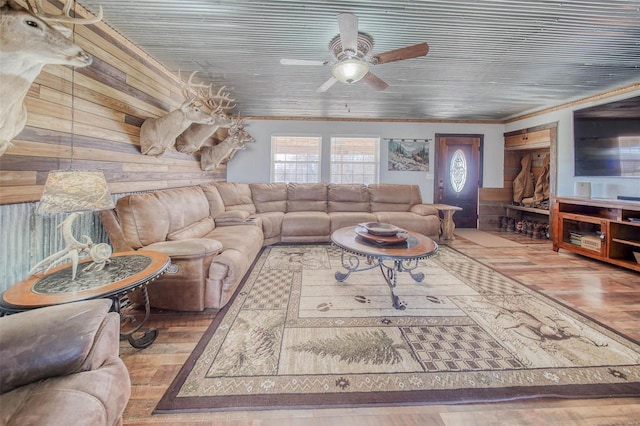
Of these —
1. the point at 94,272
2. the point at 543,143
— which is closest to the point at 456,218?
the point at 543,143

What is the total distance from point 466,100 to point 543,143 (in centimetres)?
187

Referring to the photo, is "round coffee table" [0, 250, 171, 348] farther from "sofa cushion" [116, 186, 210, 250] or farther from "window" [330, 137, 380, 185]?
"window" [330, 137, 380, 185]

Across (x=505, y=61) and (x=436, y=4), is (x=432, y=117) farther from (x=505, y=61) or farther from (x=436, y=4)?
(x=436, y=4)

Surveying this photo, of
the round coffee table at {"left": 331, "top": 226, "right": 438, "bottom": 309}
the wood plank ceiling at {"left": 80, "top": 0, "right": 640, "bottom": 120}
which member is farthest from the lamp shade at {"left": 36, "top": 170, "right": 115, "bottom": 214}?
the round coffee table at {"left": 331, "top": 226, "right": 438, "bottom": 309}

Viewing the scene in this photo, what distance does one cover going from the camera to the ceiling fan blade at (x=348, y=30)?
195 centimetres

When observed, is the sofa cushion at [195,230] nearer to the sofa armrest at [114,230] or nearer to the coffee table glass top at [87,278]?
the sofa armrest at [114,230]

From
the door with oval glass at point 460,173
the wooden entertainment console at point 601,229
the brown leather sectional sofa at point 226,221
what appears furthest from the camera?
the door with oval glass at point 460,173

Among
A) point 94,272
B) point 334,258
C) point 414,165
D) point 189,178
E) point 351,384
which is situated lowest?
point 351,384

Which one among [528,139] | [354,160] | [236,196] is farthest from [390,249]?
[528,139]

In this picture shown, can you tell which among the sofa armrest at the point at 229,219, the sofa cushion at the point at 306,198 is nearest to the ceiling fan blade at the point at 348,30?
the sofa armrest at the point at 229,219

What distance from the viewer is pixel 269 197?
200 inches

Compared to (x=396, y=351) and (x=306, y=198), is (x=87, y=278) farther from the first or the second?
(x=306, y=198)

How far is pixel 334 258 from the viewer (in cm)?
375

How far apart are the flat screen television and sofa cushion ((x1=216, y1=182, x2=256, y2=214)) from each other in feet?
17.2
